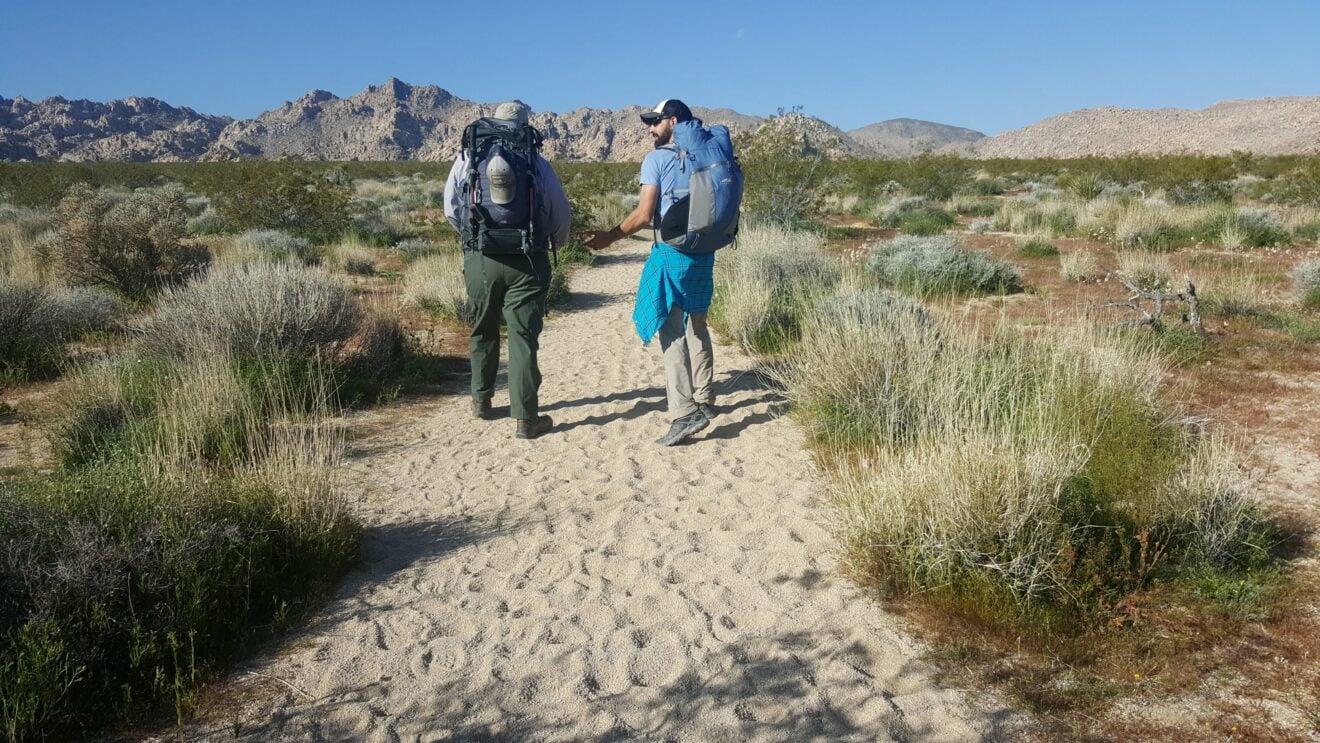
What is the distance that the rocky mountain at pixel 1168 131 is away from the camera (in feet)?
256

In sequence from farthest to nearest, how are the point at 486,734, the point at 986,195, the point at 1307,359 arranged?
the point at 986,195 < the point at 1307,359 < the point at 486,734

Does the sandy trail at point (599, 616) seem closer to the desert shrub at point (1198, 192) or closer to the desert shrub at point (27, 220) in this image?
the desert shrub at point (27, 220)

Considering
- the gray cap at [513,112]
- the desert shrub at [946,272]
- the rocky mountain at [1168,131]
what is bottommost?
the desert shrub at [946,272]

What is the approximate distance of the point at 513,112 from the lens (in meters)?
5.15

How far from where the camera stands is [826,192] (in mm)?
16906

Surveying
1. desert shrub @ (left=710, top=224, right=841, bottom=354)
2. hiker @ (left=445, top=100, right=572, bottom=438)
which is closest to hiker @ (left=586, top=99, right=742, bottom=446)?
hiker @ (left=445, top=100, right=572, bottom=438)

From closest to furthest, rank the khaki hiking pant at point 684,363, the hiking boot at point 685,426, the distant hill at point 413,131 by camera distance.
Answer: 1. the khaki hiking pant at point 684,363
2. the hiking boot at point 685,426
3. the distant hill at point 413,131

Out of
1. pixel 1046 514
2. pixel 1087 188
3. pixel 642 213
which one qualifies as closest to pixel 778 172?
pixel 1087 188

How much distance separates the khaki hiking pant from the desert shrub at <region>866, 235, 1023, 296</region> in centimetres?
473

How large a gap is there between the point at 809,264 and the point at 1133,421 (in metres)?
6.08

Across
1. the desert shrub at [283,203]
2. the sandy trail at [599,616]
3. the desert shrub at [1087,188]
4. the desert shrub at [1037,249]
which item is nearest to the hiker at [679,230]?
the sandy trail at [599,616]

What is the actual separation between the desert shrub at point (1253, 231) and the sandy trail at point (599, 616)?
12280 mm

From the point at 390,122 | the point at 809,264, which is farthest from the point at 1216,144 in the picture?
the point at 390,122

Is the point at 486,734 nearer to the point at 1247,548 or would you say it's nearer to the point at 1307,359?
the point at 1247,548
